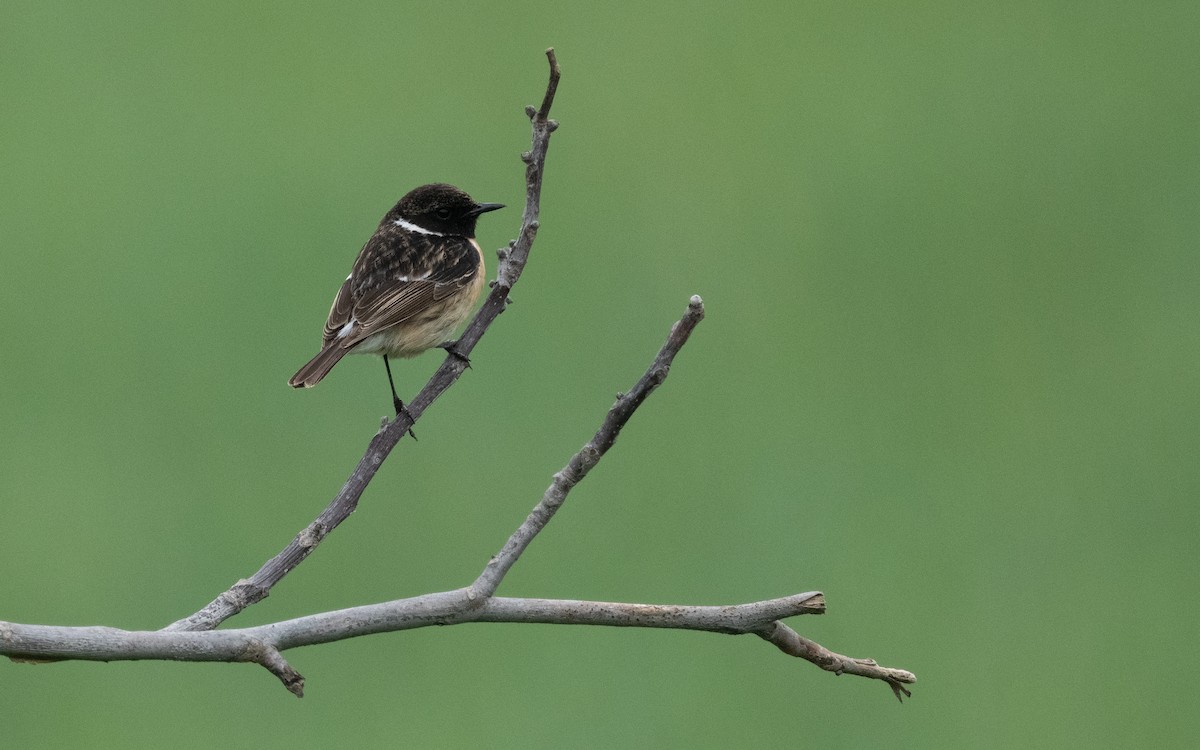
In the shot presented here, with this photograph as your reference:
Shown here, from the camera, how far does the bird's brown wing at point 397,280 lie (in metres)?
4.85

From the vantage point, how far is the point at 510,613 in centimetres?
199

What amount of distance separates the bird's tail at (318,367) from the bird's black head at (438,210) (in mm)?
837

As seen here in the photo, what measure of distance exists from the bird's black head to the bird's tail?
0.84m

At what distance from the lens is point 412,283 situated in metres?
4.98

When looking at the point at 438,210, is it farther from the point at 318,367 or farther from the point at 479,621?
the point at 479,621

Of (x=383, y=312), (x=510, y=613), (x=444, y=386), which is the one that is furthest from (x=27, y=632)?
(x=383, y=312)

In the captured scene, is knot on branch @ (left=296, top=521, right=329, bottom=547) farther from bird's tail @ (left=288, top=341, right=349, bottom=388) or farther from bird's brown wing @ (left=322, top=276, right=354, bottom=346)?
bird's brown wing @ (left=322, top=276, right=354, bottom=346)

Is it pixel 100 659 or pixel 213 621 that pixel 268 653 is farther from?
pixel 213 621

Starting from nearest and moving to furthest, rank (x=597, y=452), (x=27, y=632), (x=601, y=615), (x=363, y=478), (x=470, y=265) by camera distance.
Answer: (x=27, y=632) < (x=601, y=615) < (x=597, y=452) < (x=363, y=478) < (x=470, y=265)

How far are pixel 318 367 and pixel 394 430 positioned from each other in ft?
6.25

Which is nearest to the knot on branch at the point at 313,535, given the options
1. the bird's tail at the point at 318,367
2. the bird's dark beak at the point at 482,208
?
the bird's tail at the point at 318,367

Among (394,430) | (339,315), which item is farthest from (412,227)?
(394,430)

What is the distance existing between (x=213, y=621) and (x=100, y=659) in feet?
1.56

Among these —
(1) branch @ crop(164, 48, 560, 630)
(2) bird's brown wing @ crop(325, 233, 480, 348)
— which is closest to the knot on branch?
(1) branch @ crop(164, 48, 560, 630)
